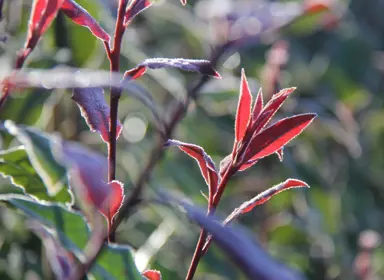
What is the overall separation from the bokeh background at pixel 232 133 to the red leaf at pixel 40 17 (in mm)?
476

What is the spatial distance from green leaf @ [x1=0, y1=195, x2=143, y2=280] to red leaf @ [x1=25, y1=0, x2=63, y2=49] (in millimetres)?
171

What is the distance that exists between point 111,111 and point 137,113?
134cm

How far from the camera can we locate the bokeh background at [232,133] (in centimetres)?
136

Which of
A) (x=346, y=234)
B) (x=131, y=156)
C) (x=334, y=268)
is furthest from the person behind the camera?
(x=346, y=234)

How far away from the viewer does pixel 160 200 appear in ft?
2.06

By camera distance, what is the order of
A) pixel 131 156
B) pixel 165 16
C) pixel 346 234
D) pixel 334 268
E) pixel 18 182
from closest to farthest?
pixel 18 182
pixel 131 156
pixel 334 268
pixel 346 234
pixel 165 16

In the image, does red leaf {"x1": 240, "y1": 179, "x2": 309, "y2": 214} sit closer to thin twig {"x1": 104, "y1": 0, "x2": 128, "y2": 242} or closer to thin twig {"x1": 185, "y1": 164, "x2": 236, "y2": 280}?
thin twig {"x1": 185, "y1": 164, "x2": 236, "y2": 280}

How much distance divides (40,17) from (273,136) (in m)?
0.27

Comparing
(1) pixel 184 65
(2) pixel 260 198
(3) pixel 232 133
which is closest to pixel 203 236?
(2) pixel 260 198

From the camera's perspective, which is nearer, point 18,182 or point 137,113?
point 18,182

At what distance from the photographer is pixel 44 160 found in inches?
33.3

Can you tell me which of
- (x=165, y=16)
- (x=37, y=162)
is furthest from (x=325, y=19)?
(x=37, y=162)

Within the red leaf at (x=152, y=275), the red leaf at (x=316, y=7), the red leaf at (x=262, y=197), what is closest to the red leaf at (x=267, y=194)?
the red leaf at (x=262, y=197)

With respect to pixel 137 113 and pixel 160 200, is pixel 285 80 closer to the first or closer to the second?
pixel 137 113
